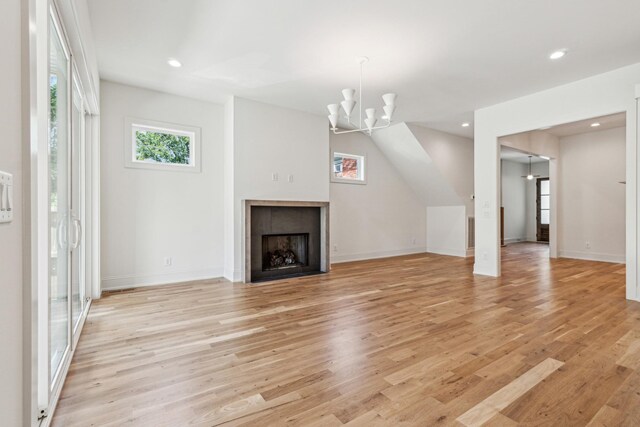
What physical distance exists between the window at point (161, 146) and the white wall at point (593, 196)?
7978 millimetres

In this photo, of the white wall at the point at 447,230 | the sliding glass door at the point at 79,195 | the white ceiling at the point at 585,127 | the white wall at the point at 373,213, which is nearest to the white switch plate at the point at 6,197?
the sliding glass door at the point at 79,195

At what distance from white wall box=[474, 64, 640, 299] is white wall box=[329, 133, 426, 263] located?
2.37m

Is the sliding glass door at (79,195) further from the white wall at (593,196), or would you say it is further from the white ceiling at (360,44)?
the white wall at (593,196)

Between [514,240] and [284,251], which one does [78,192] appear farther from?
[514,240]

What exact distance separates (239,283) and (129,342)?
2147mm

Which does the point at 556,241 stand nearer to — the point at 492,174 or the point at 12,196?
the point at 492,174

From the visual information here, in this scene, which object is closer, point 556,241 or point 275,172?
point 275,172

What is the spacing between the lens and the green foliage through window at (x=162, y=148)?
15.0 ft

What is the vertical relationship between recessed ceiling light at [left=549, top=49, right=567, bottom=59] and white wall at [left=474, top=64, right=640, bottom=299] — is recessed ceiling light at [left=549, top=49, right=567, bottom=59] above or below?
above

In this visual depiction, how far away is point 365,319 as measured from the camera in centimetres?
316

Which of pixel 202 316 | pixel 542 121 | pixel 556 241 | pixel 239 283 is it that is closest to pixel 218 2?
pixel 202 316

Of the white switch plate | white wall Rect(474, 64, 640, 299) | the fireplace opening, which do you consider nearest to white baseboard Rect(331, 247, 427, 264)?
the fireplace opening

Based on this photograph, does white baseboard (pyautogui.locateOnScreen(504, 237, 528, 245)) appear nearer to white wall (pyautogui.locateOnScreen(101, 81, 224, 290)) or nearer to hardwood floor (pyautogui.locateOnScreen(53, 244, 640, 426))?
hardwood floor (pyautogui.locateOnScreen(53, 244, 640, 426))

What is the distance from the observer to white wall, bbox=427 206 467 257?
7.47m
